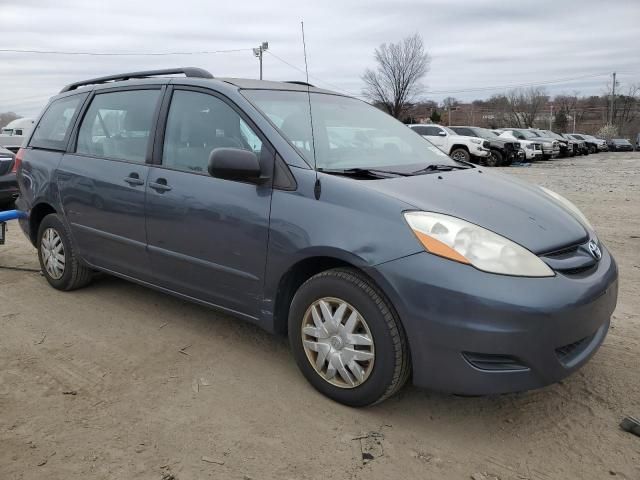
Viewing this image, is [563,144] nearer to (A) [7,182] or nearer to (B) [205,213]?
(A) [7,182]

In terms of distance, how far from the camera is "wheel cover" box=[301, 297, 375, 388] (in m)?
2.67

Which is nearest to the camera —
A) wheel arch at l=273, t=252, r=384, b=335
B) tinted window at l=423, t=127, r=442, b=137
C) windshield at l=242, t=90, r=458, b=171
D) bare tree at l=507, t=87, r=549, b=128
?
wheel arch at l=273, t=252, r=384, b=335

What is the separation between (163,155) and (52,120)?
1786 millimetres

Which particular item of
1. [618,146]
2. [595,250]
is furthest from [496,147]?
[618,146]

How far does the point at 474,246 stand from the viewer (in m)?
2.47

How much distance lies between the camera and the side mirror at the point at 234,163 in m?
2.93

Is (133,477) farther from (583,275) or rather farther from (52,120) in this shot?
(52,120)

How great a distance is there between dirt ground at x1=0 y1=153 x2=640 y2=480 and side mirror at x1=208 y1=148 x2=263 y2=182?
3.87 feet

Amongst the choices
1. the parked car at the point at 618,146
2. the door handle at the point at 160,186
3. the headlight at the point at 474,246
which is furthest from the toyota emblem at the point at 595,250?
the parked car at the point at 618,146

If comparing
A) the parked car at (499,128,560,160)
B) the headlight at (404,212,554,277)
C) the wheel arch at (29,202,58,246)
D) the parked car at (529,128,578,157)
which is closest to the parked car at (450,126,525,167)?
the parked car at (499,128,560,160)

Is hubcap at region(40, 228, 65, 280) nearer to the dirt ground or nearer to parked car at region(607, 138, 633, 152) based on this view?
the dirt ground

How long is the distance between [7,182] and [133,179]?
5.10m

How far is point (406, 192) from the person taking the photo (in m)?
2.78

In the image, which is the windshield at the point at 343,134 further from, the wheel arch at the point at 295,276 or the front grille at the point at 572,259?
the front grille at the point at 572,259
